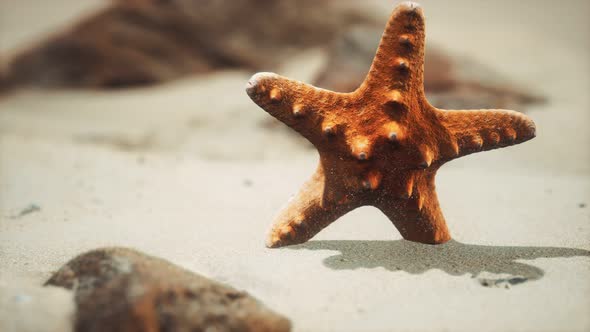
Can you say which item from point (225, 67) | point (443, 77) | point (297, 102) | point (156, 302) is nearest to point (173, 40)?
point (225, 67)

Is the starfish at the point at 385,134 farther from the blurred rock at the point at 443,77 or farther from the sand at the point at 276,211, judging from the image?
the blurred rock at the point at 443,77

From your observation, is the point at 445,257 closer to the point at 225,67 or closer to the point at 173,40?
the point at 225,67

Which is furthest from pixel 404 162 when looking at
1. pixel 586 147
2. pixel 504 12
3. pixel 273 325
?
pixel 504 12

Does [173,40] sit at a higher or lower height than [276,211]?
higher

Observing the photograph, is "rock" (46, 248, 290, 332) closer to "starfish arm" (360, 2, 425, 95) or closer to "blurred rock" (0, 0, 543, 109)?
"starfish arm" (360, 2, 425, 95)

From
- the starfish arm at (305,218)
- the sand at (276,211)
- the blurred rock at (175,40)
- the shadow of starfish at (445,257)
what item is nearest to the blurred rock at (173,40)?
the blurred rock at (175,40)
